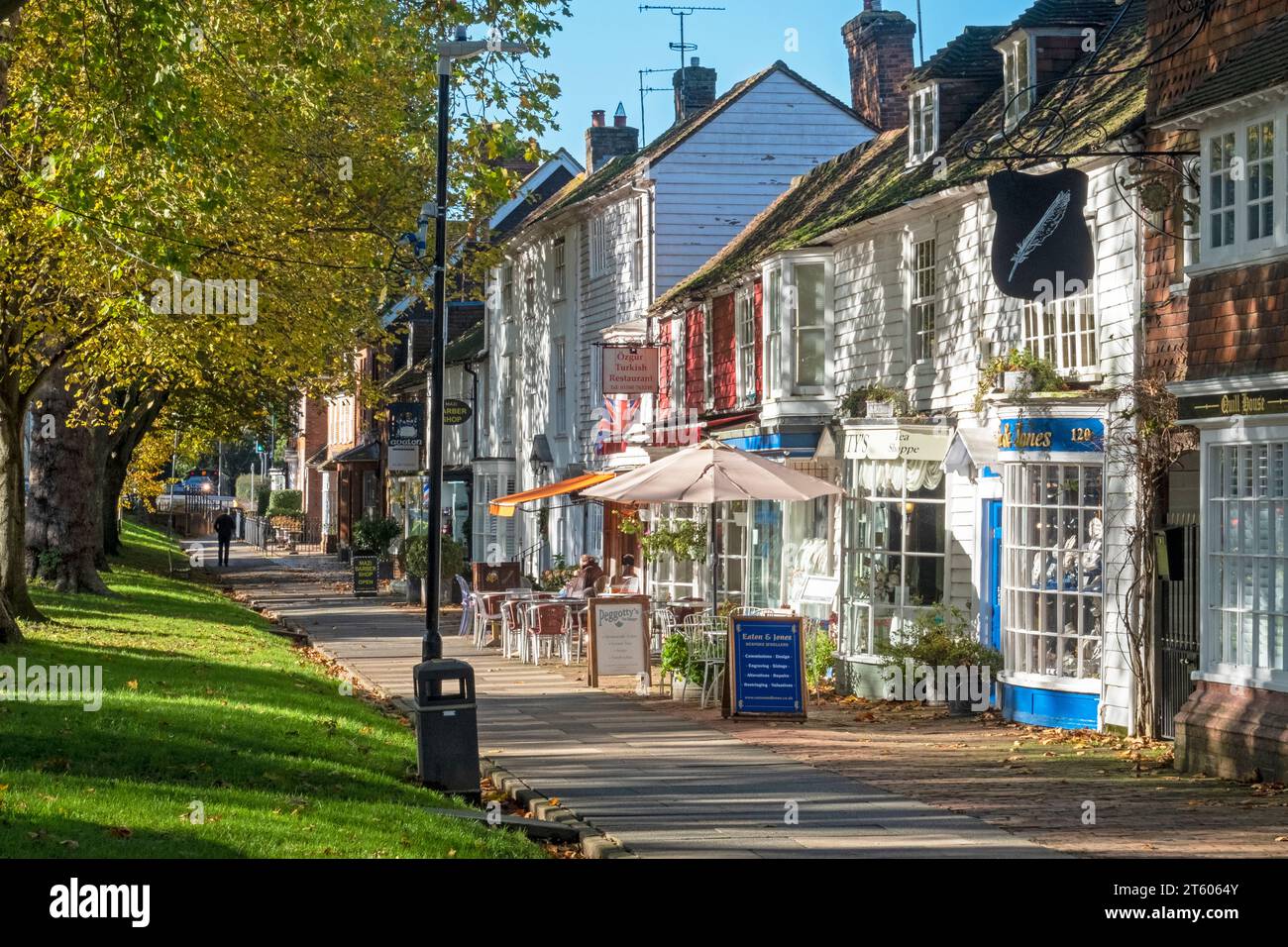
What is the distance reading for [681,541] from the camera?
28453 millimetres

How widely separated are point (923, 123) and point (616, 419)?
12.8 meters

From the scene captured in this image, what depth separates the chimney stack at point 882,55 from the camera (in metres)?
30.8

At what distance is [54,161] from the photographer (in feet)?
54.5

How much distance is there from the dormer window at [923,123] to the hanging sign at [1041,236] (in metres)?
6.09

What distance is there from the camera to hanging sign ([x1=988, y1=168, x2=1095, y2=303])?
55.6ft

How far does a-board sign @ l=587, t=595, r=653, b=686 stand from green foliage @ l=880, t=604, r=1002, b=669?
328 cm

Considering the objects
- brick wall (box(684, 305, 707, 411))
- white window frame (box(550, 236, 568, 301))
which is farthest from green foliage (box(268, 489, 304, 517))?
brick wall (box(684, 305, 707, 411))

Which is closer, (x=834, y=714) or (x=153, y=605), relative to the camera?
(x=834, y=714)

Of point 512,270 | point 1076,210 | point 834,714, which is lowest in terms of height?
point 834,714

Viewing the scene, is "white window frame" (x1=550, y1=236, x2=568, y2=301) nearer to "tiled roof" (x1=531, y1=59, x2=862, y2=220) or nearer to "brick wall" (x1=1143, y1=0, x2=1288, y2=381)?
"tiled roof" (x1=531, y1=59, x2=862, y2=220)
